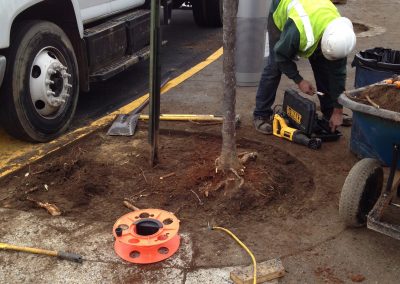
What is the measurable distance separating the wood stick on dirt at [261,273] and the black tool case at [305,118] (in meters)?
1.84

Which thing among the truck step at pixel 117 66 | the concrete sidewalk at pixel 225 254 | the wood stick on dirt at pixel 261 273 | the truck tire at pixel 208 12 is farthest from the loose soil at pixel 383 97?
the truck tire at pixel 208 12

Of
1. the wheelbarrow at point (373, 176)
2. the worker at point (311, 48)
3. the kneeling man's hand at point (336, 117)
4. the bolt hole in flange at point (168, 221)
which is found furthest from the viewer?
the kneeling man's hand at point (336, 117)

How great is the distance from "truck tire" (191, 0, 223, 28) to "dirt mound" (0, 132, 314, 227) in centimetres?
533

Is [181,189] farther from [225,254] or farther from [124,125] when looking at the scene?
[124,125]

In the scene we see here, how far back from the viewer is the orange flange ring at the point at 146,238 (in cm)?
302

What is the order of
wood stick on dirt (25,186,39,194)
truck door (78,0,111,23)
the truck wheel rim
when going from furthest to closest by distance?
truck door (78,0,111,23), the truck wheel rim, wood stick on dirt (25,186,39,194)

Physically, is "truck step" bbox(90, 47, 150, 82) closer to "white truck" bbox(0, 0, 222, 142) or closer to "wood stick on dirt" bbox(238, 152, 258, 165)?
"white truck" bbox(0, 0, 222, 142)

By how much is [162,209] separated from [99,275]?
819mm

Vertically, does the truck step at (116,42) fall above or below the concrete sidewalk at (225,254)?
above

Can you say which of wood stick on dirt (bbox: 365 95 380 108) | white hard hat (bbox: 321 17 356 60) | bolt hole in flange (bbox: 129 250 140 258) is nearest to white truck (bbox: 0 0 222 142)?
bolt hole in flange (bbox: 129 250 140 258)

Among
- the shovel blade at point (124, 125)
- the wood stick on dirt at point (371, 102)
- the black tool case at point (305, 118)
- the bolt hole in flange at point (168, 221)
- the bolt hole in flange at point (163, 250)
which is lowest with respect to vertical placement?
the bolt hole in flange at point (163, 250)

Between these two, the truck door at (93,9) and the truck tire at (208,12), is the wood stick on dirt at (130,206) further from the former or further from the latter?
the truck tire at (208,12)

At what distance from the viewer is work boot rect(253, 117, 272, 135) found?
488 cm

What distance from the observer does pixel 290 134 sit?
15.2 feet
